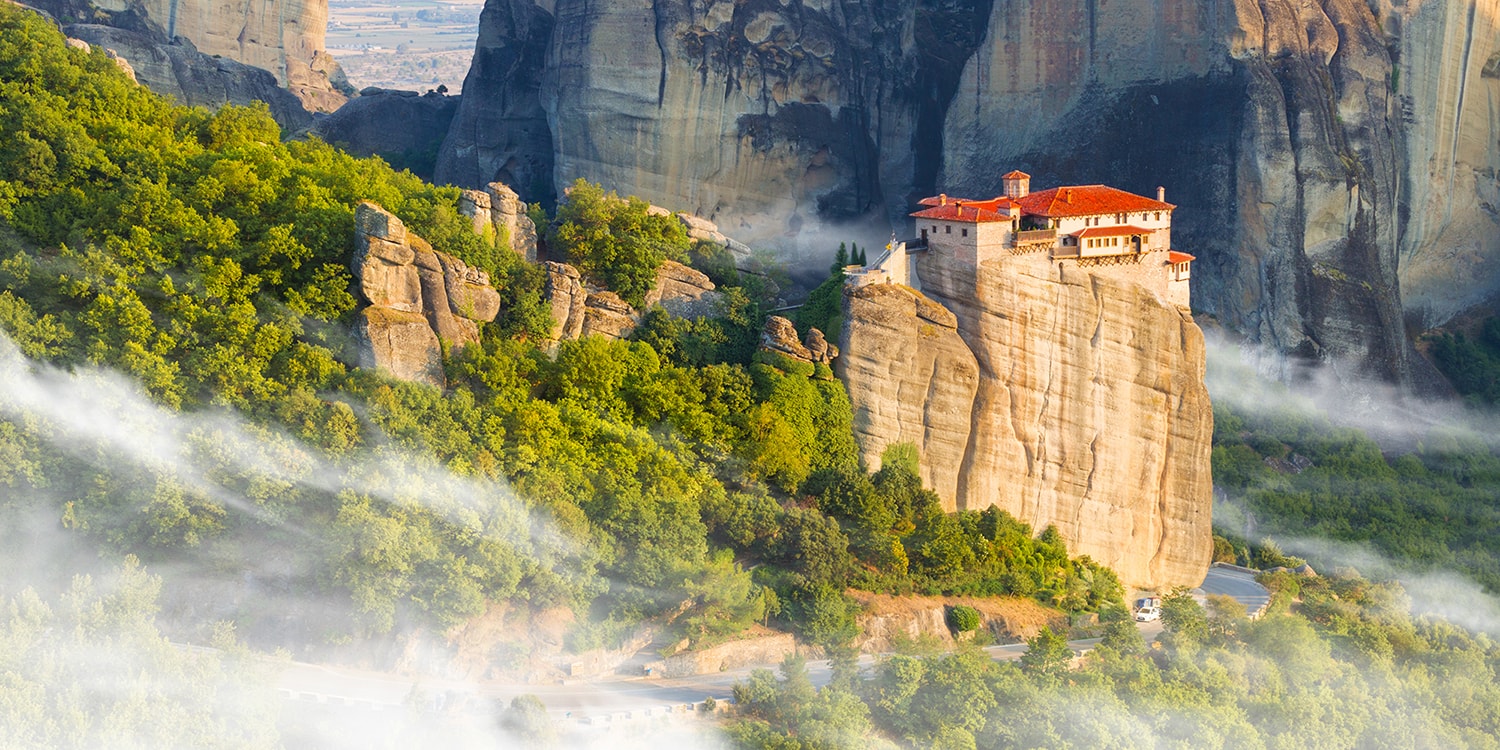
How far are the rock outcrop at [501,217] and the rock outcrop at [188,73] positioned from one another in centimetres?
3085

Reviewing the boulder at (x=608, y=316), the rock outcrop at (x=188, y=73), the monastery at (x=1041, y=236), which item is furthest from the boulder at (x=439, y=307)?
the rock outcrop at (x=188, y=73)

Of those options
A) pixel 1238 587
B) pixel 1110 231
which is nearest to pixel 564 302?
pixel 1110 231

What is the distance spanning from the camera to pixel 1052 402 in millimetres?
43688

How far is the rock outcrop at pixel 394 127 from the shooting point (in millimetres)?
81812

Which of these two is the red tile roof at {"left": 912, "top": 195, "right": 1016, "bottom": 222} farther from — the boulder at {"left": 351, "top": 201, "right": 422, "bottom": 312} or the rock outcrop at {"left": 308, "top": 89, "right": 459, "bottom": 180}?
the rock outcrop at {"left": 308, "top": 89, "right": 459, "bottom": 180}

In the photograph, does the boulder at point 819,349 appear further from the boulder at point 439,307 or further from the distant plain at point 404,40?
the distant plain at point 404,40

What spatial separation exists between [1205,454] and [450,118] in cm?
4793

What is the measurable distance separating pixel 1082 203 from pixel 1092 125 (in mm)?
23524

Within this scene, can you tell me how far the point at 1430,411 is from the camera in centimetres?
6675

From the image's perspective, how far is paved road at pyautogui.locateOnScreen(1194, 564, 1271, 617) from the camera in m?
46.7

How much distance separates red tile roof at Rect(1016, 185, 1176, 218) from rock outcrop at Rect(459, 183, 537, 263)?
416 inches

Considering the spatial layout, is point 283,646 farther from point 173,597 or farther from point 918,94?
point 918,94

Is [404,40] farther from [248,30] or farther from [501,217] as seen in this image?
[501,217]

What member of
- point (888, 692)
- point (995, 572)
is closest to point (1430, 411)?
point (995, 572)
